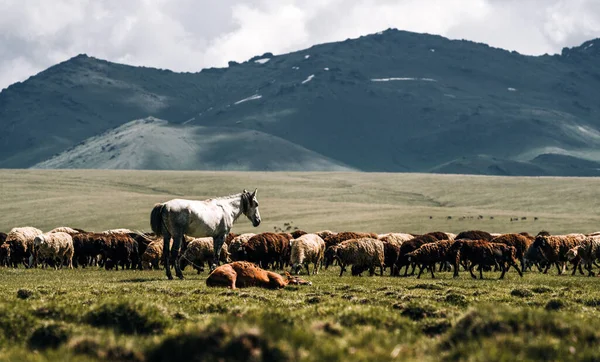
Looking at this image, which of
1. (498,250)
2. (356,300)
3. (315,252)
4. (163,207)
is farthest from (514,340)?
(315,252)

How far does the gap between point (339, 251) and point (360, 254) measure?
0.92 meters

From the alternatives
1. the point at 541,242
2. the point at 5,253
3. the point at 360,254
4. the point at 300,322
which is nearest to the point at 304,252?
the point at 360,254

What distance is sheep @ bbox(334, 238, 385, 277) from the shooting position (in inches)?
1230

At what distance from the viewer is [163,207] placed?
25109 mm

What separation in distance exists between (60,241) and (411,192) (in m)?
140

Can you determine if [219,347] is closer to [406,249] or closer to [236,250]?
[406,249]

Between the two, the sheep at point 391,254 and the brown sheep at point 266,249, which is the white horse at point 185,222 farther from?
the sheep at point 391,254

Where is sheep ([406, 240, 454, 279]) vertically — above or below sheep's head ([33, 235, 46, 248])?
above

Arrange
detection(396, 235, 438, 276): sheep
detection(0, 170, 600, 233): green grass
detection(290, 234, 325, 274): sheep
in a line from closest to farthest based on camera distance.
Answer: detection(290, 234, 325, 274): sheep < detection(396, 235, 438, 276): sheep < detection(0, 170, 600, 233): green grass

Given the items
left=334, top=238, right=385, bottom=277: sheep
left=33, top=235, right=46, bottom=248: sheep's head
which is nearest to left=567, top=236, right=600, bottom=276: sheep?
left=334, top=238, right=385, bottom=277: sheep

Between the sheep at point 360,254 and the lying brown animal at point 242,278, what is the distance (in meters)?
10.7

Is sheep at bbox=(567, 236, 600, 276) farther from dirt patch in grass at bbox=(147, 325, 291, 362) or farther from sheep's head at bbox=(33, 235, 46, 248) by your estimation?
dirt patch in grass at bbox=(147, 325, 291, 362)

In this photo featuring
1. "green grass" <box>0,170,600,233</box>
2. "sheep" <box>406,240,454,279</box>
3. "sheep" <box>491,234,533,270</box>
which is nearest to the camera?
"sheep" <box>406,240,454,279</box>

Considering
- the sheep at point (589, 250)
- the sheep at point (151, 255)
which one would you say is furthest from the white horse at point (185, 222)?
the sheep at point (589, 250)
